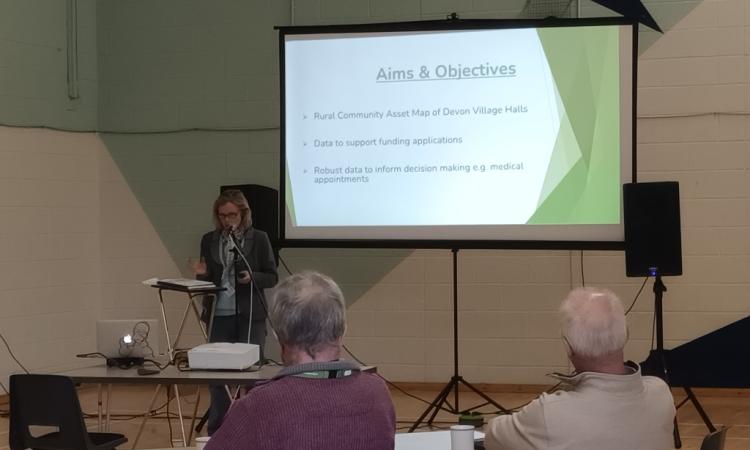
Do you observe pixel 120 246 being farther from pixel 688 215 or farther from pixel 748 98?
pixel 748 98

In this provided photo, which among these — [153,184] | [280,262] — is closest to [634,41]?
[280,262]

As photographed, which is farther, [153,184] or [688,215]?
[153,184]

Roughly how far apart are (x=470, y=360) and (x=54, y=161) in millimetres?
3490

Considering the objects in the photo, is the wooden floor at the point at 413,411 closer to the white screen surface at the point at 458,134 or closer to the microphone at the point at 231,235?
the microphone at the point at 231,235

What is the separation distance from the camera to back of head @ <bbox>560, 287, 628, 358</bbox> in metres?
2.44

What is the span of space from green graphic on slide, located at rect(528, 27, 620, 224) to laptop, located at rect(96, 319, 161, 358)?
2.29 m

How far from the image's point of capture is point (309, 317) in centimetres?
212

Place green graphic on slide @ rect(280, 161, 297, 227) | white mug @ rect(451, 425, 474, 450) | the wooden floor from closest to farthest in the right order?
white mug @ rect(451, 425, 474, 450), the wooden floor, green graphic on slide @ rect(280, 161, 297, 227)

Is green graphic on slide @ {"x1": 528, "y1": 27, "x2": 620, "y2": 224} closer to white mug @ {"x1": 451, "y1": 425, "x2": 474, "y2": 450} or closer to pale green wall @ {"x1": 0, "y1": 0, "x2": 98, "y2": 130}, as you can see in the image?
white mug @ {"x1": 451, "y1": 425, "x2": 474, "y2": 450}

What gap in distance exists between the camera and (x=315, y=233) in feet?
19.0

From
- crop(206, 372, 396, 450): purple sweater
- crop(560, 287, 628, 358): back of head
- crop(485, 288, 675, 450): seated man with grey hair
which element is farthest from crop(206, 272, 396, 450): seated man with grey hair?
crop(560, 287, 628, 358): back of head

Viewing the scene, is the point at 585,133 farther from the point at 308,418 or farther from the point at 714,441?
the point at 308,418

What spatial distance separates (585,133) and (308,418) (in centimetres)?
383

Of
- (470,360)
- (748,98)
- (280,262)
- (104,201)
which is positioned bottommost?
(470,360)
